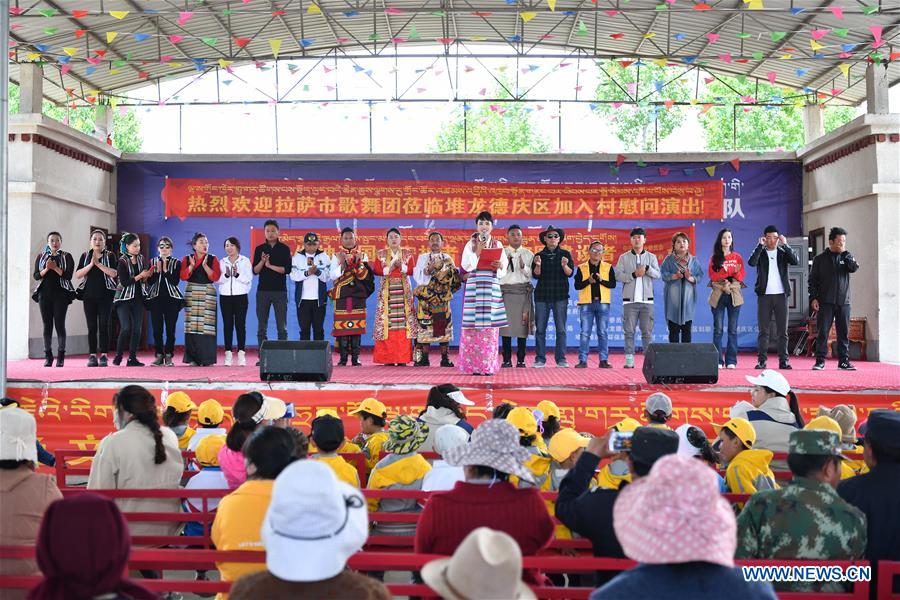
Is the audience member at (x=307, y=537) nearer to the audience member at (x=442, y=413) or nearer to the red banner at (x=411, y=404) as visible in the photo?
the audience member at (x=442, y=413)

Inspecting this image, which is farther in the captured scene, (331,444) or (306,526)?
(331,444)

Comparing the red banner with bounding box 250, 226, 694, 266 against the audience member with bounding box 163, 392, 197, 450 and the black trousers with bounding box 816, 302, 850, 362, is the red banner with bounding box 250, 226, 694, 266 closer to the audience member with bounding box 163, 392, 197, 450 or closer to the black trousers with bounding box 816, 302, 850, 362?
the black trousers with bounding box 816, 302, 850, 362

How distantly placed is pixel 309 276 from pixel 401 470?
4.67 meters

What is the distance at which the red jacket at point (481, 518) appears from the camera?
223 centimetres

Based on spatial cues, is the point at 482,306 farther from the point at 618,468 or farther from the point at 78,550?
the point at 78,550

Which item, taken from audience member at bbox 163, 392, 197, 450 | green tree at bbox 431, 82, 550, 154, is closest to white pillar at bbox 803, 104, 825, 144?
audience member at bbox 163, 392, 197, 450

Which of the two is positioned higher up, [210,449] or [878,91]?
[878,91]

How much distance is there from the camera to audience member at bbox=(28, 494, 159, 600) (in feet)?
4.81

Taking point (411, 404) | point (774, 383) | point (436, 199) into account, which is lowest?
point (411, 404)

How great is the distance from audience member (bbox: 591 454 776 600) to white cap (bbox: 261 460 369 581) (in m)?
0.51

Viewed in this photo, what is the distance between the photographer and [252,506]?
2.40 metres

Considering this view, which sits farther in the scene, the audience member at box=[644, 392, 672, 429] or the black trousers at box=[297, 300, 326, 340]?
the black trousers at box=[297, 300, 326, 340]

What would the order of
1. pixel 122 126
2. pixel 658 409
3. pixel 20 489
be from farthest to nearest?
pixel 122 126 < pixel 658 409 < pixel 20 489

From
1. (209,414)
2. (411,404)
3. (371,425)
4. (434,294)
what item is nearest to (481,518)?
(371,425)
